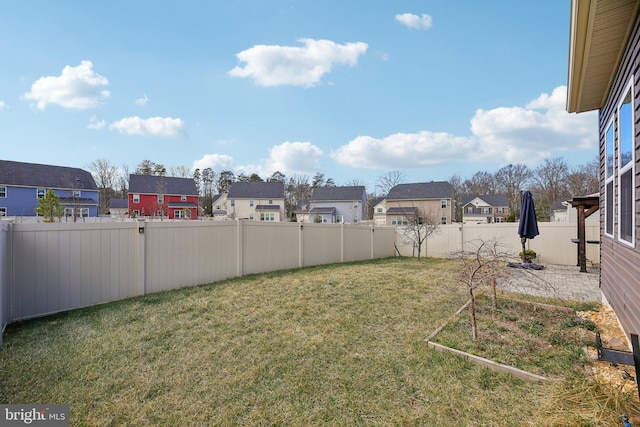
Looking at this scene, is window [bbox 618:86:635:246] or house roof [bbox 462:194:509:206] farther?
house roof [bbox 462:194:509:206]

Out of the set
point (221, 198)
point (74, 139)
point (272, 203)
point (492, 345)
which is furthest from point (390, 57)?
point (221, 198)

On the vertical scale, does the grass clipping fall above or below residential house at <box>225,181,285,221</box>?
below

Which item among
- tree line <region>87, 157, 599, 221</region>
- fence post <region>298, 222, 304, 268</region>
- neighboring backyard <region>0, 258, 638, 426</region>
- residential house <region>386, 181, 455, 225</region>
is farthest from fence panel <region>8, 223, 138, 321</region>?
tree line <region>87, 157, 599, 221</region>

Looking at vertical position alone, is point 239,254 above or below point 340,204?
below

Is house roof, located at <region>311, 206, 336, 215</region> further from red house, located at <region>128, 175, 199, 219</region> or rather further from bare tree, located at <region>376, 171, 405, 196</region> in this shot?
red house, located at <region>128, 175, 199, 219</region>

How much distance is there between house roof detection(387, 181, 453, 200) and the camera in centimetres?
3169

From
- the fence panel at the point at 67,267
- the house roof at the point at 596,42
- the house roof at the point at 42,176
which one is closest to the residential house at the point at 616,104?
the house roof at the point at 596,42

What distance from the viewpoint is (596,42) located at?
3.01 meters

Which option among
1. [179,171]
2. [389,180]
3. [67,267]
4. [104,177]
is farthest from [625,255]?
[179,171]

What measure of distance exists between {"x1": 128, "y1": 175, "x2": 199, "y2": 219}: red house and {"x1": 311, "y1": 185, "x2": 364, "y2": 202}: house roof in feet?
50.5

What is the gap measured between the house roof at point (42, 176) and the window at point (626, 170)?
36.0 m

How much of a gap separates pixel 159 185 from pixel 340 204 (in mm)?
21656

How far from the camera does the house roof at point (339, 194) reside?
35750 mm

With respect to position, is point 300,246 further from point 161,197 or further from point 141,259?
point 161,197
